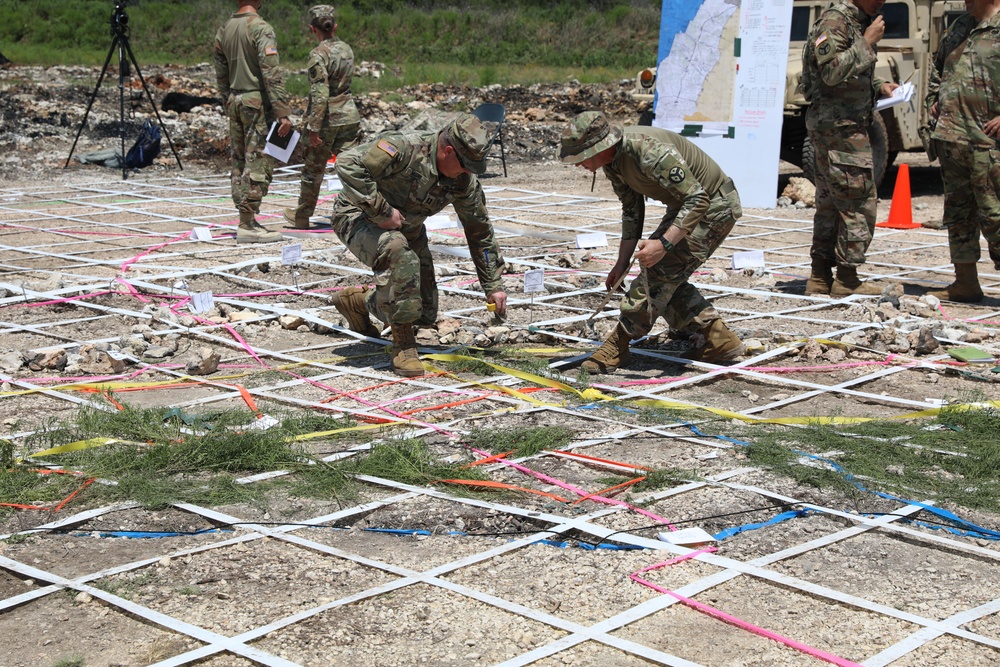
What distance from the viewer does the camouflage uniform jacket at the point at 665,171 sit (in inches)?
184

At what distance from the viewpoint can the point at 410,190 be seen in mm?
4992

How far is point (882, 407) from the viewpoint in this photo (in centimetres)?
467

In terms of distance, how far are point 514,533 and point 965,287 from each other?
4.30 m

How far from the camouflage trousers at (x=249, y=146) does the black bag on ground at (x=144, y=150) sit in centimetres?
495

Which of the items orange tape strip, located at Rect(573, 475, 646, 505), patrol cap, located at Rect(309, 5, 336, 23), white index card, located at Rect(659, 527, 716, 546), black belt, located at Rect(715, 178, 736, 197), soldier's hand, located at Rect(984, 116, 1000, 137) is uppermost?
patrol cap, located at Rect(309, 5, 336, 23)

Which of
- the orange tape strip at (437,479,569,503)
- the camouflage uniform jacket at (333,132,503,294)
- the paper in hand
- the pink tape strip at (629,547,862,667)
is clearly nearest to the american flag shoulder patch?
the camouflage uniform jacket at (333,132,503,294)

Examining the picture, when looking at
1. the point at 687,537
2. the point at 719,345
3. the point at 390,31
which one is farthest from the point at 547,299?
the point at 390,31

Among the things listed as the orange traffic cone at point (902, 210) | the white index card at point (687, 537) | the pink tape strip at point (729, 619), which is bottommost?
the pink tape strip at point (729, 619)

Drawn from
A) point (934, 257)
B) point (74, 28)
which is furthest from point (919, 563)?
point (74, 28)

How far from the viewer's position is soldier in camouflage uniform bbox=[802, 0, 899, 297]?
20.7 feet

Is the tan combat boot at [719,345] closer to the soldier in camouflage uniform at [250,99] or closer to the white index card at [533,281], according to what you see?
the white index card at [533,281]

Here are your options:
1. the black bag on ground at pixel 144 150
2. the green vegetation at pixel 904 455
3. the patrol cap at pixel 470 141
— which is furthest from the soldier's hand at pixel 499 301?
the black bag on ground at pixel 144 150

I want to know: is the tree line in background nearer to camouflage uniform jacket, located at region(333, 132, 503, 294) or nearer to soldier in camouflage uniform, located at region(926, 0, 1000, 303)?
soldier in camouflage uniform, located at region(926, 0, 1000, 303)

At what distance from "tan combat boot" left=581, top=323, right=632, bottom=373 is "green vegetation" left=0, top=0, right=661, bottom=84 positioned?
17.7 meters
